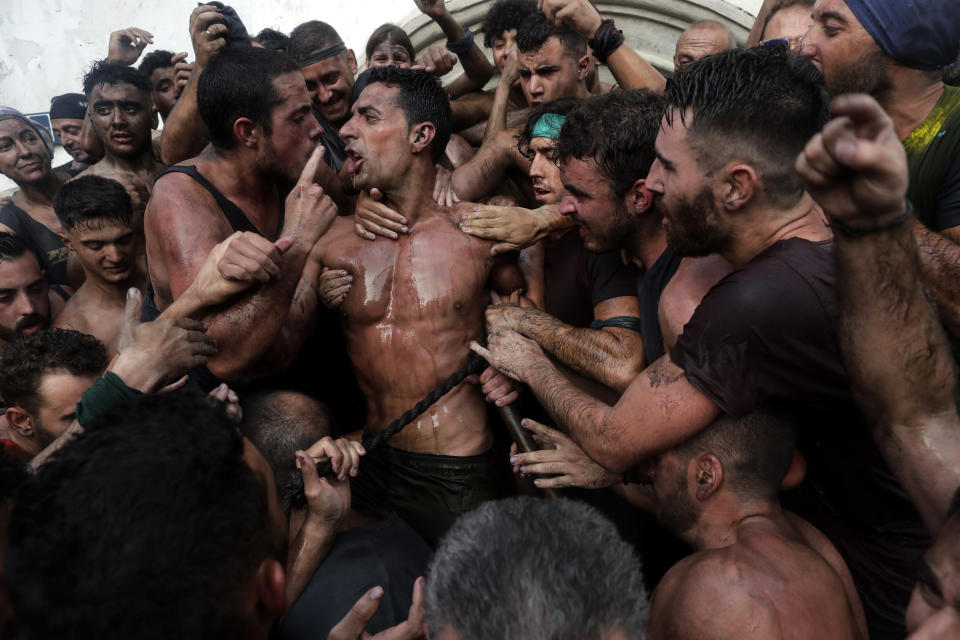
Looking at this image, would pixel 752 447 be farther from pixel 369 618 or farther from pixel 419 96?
pixel 419 96

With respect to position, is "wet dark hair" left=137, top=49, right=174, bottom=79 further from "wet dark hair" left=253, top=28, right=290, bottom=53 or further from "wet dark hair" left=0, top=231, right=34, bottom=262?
"wet dark hair" left=0, top=231, right=34, bottom=262

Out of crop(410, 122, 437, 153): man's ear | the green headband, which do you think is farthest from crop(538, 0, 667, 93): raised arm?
crop(410, 122, 437, 153): man's ear

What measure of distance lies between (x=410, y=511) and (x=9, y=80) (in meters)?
7.93

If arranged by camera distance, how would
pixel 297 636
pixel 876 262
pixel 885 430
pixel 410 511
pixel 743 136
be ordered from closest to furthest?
pixel 876 262, pixel 885 430, pixel 743 136, pixel 297 636, pixel 410 511

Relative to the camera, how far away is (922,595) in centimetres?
140

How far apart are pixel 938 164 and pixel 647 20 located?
5.22m

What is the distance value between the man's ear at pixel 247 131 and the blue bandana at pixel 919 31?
266 centimetres

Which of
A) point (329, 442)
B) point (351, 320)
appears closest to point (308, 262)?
point (351, 320)

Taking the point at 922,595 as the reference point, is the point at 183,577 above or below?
above

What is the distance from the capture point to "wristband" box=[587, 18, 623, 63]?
13.0 feet

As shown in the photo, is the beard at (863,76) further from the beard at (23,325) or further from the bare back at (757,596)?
the beard at (23,325)

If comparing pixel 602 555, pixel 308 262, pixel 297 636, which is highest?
pixel 602 555

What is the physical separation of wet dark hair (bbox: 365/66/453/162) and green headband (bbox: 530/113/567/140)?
0.45 metres

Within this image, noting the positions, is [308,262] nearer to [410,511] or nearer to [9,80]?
[410,511]
